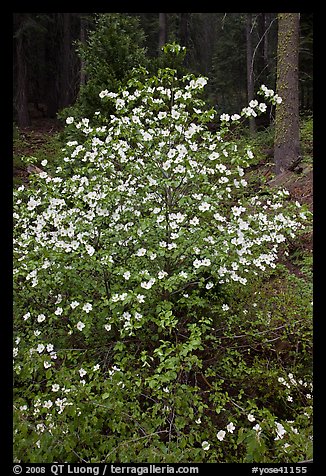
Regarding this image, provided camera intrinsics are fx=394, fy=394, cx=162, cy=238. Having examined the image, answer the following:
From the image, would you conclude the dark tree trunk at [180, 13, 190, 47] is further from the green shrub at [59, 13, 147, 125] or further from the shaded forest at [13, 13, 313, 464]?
the shaded forest at [13, 13, 313, 464]

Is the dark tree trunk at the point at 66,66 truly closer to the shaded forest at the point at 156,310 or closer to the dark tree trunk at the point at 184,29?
the dark tree trunk at the point at 184,29

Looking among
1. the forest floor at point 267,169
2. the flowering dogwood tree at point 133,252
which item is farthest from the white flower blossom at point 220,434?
the forest floor at point 267,169

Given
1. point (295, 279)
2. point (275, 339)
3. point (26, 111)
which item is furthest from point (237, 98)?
point (275, 339)

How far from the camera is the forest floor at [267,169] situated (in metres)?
5.33

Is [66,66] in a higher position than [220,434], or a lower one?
higher

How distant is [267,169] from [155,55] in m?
9.98

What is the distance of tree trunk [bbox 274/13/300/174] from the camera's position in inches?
261

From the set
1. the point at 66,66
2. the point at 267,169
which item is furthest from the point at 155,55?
the point at 267,169

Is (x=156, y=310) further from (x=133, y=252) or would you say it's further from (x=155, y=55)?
(x=155, y=55)

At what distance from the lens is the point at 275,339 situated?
11.5 feet

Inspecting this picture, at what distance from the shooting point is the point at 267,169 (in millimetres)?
7559

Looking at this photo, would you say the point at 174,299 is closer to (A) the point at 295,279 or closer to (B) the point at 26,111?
(A) the point at 295,279

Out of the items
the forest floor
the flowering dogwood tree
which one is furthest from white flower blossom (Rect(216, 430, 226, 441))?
the forest floor
